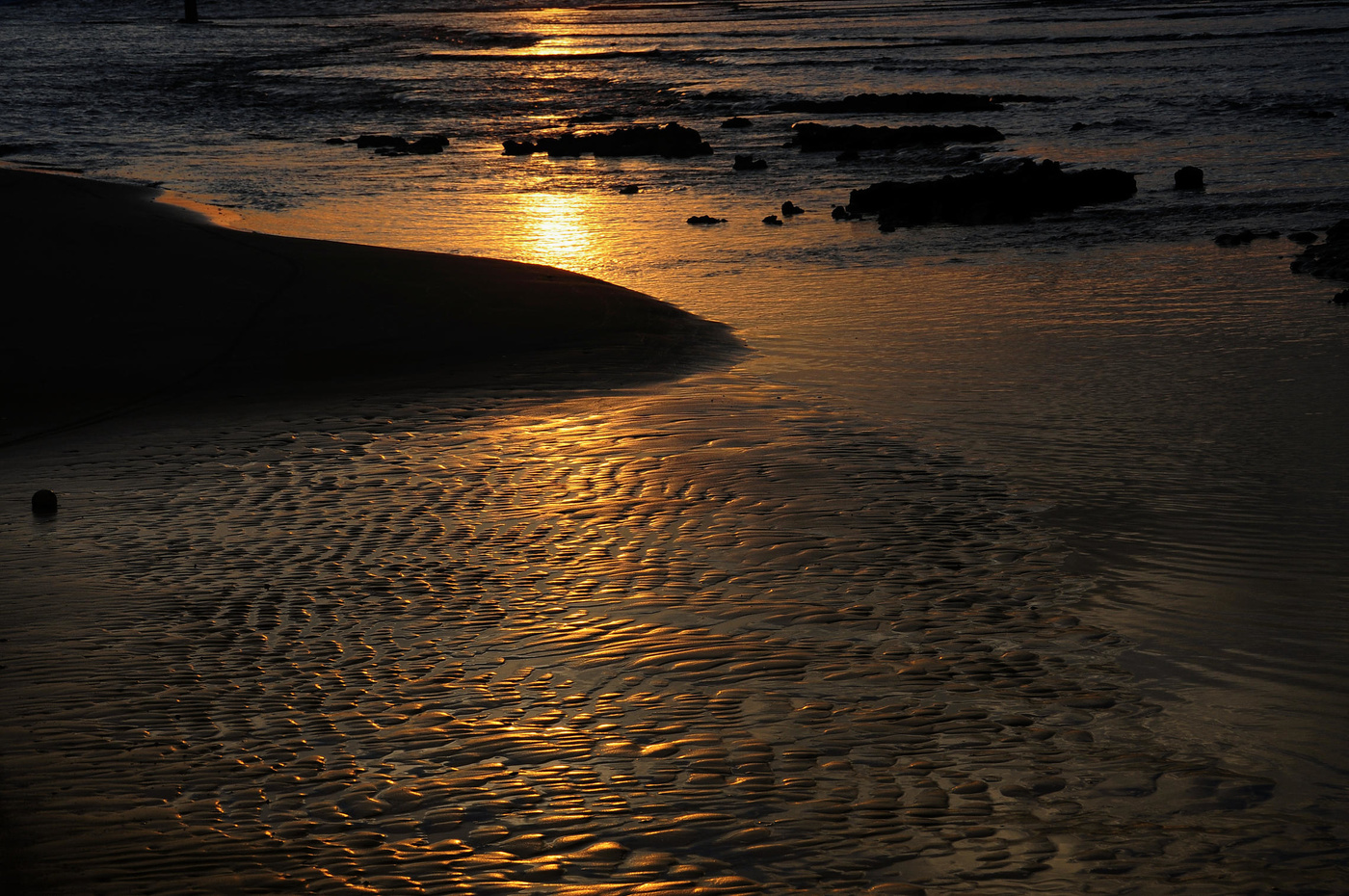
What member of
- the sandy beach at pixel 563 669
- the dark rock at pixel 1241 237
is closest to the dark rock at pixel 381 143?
the dark rock at pixel 1241 237

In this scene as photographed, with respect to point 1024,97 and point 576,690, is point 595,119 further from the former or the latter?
point 576,690

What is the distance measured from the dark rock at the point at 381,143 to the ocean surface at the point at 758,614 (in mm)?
13930

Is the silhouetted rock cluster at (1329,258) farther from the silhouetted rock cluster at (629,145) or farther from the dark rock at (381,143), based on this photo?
the dark rock at (381,143)

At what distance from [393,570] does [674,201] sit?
1504 centimetres

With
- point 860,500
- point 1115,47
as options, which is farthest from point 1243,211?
point 1115,47

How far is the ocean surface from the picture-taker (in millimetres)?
4027

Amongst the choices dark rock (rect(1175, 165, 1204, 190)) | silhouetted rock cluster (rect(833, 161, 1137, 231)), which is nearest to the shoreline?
silhouetted rock cluster (rect(833, 161, 1137, 231))

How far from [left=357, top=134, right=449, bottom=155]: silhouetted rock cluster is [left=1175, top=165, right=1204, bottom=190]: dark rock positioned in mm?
14719

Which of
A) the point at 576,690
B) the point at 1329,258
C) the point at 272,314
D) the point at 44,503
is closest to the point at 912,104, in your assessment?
the point at 1329,258

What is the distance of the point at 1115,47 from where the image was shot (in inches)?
1973

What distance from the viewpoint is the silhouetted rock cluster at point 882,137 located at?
26.2 metres

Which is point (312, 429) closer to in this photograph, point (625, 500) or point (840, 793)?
point (625, 500)

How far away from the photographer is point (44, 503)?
678cm

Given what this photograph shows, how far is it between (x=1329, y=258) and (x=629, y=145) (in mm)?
15590
